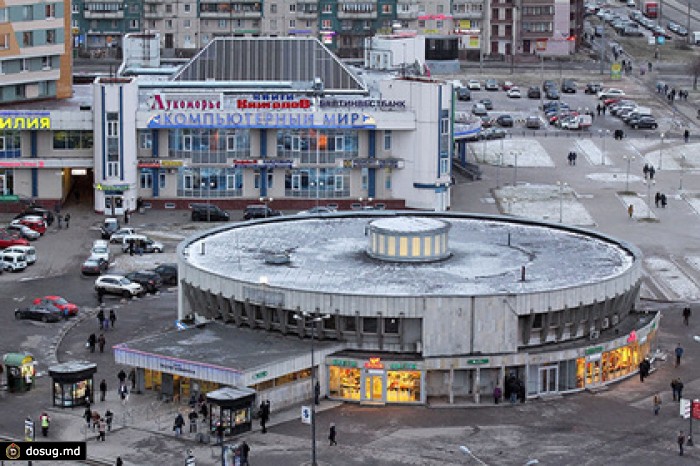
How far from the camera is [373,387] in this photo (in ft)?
368

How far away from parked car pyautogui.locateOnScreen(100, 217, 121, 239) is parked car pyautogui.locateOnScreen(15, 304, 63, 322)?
2813cm

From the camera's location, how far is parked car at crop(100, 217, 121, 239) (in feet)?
523

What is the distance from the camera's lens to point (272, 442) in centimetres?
10419

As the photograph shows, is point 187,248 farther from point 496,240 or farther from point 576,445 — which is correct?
point 576,445

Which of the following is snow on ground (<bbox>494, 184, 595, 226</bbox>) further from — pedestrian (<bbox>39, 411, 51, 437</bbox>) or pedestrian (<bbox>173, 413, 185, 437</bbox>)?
pedestrian (<bbox>39, 411, 51, 437</bbox>)

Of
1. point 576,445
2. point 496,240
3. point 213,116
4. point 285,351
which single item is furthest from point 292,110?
point 576,445

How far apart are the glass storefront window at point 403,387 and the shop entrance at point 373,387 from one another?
39cm

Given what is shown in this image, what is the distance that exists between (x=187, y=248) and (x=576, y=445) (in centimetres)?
3444

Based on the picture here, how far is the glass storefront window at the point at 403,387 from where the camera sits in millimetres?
112188

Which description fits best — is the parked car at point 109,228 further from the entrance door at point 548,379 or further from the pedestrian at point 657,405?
the pedestrian at point 657,405

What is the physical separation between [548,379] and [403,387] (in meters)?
8.36

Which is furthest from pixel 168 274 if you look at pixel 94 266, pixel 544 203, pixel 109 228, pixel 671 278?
pixel 544 203

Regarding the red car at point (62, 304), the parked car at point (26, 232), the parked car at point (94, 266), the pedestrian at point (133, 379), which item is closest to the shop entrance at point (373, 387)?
the pedestrian at point (133, 379)

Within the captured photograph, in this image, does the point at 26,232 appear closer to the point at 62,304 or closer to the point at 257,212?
the point at 257,212
